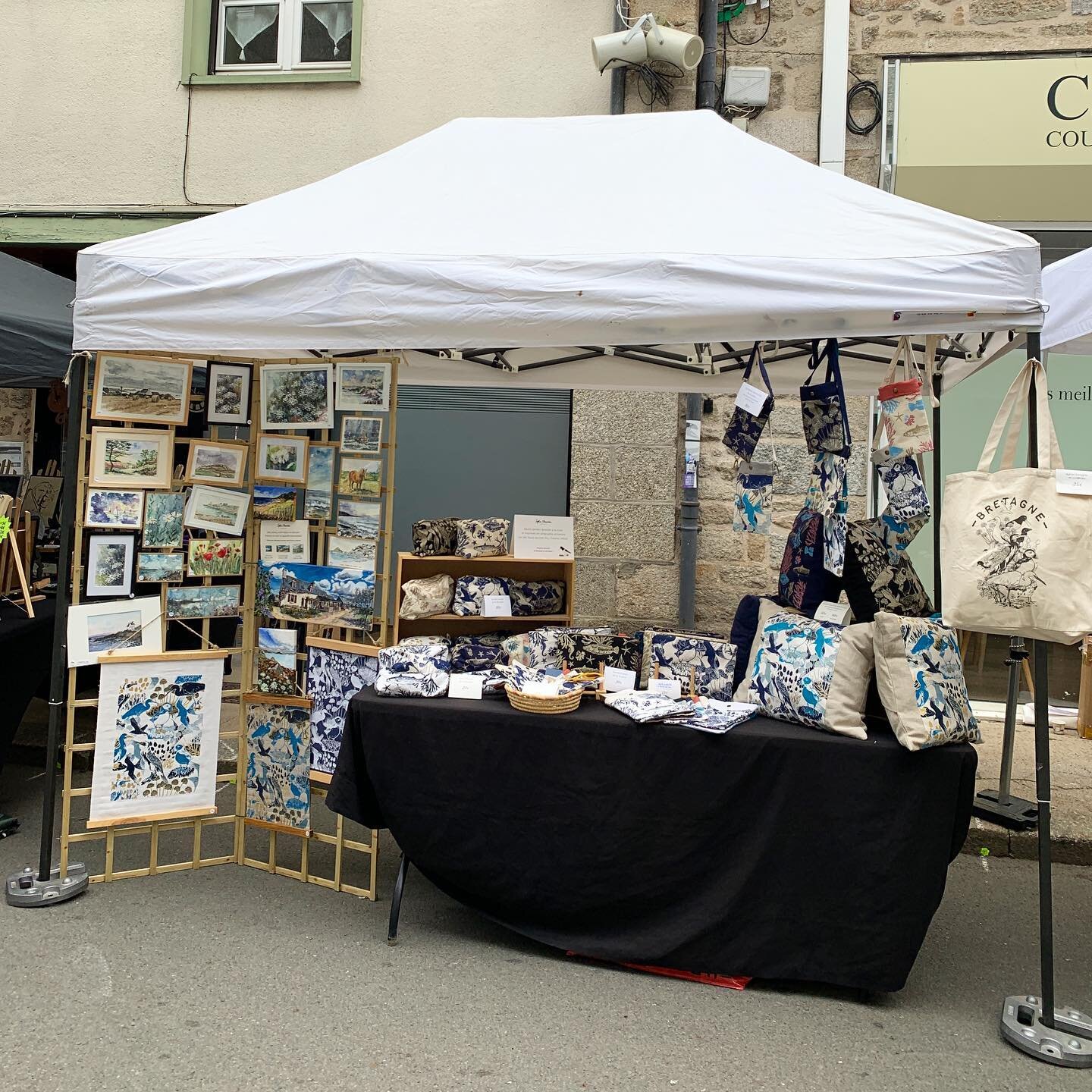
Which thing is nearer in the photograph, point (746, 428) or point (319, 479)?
point (746, 428)

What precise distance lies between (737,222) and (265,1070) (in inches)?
118

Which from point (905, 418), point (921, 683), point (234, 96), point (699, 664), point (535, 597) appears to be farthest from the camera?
point (234, 96)

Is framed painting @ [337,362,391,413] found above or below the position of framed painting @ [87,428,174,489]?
above

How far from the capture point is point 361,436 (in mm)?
3916

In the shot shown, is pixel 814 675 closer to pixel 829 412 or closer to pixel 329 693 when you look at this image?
pixel 829 412

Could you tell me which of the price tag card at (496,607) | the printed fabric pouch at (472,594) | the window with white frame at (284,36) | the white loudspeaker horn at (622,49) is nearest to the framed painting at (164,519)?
the printed fabric pouch at (472,594)

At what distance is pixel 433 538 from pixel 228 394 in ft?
3.58

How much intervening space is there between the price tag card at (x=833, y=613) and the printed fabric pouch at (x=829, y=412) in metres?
0.62

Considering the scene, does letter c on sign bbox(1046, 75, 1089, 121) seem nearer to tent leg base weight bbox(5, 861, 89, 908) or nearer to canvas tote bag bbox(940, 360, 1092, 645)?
canvas tote bag bbox(940, 360, 1092, 645)

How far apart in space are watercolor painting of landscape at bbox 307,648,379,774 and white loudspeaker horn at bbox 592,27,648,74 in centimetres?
476

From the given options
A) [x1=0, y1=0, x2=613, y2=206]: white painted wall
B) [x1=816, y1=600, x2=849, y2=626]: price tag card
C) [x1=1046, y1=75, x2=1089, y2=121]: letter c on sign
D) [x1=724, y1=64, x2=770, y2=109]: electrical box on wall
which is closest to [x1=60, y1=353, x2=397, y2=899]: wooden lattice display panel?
[x1=816, y1=600, x2=849, y2=626]: price tag card

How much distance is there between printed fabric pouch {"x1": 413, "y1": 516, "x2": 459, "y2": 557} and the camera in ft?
15.0

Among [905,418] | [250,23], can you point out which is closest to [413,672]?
[905,418]

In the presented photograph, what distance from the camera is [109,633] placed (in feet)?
12.8
